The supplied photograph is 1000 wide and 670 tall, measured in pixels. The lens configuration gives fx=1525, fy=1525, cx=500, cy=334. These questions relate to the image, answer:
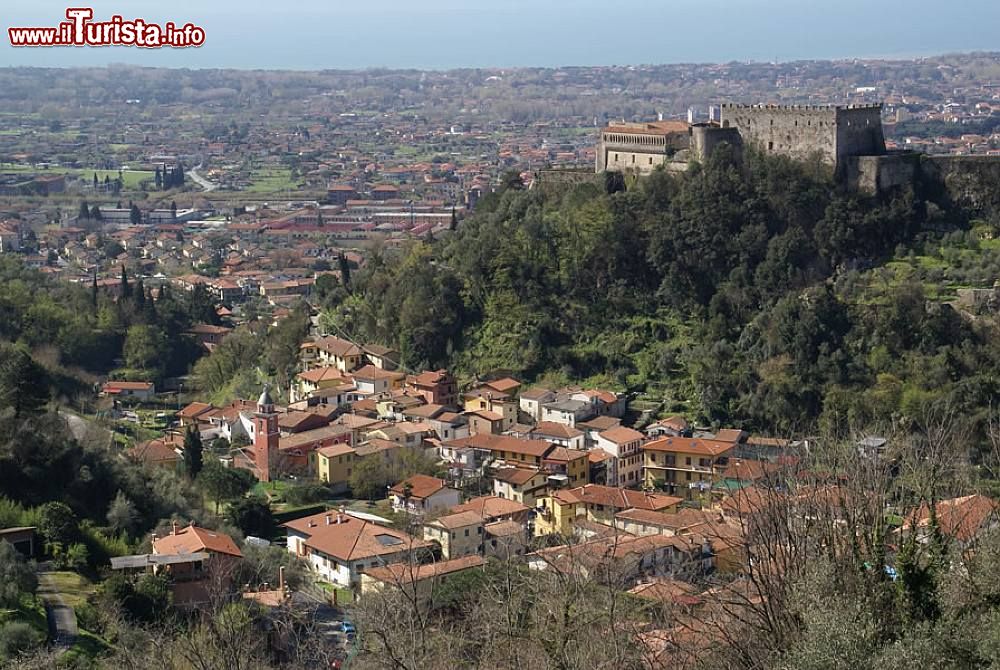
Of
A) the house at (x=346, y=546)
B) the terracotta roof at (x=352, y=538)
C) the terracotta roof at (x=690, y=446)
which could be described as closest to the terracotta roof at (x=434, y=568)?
the house at (x=346, y=546)

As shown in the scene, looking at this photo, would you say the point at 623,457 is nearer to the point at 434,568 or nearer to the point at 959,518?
the point at 434,568

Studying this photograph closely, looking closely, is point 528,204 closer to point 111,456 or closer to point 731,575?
point 111,456

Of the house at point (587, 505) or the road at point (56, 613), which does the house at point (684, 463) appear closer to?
the house at point (587, 505)

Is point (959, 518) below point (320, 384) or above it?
above

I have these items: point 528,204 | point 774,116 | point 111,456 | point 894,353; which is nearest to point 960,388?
point 894,353

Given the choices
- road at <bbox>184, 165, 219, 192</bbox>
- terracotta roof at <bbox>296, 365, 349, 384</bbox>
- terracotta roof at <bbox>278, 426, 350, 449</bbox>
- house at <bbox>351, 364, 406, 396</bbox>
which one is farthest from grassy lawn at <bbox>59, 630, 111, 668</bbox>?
road at <bbox>184, 165, 219, 192</bbox>

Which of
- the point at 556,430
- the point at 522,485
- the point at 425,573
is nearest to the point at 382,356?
the point at 556,430

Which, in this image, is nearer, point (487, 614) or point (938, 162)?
point (487, 614)
